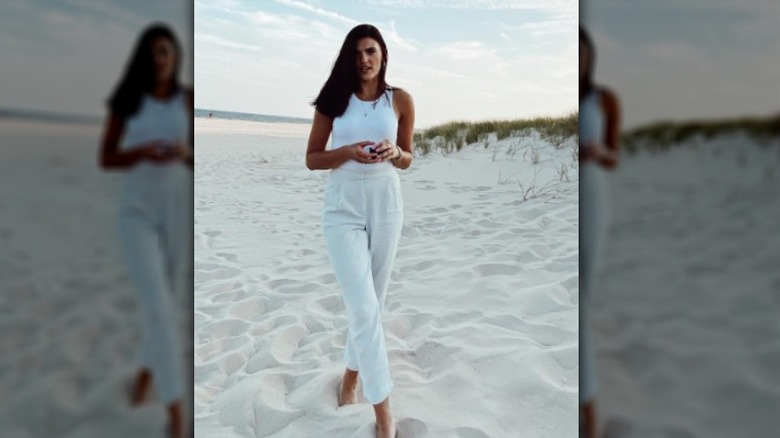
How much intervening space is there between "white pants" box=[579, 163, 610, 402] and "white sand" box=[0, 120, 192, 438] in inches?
35.0

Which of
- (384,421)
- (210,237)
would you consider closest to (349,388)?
(384,421)

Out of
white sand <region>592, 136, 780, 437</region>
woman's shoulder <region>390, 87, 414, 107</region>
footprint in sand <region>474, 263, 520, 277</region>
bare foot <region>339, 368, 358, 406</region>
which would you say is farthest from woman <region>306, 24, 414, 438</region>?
footprint in sand <region>474, 263, 520, 277</region>

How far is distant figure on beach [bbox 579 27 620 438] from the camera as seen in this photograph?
1.26 metres

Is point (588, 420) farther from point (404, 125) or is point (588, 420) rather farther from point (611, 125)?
point (404, 125)

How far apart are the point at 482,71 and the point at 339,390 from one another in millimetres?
1117

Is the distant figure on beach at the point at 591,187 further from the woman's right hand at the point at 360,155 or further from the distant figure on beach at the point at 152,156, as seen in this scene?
the distant figure on beach at the point at 152,156

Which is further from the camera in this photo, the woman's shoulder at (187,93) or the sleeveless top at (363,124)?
the sleeveless top at (363,124)

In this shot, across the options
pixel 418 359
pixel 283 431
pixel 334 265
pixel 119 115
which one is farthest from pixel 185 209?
pixel 418 359

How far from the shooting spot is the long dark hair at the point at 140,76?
1.11 m

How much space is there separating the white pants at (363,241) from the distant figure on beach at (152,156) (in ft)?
1.66

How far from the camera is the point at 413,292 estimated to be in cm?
227

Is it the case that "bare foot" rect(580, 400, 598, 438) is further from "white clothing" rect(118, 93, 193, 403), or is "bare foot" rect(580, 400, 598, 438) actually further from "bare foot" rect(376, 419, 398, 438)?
"white clothing" rect(118, 93, 193, 403)

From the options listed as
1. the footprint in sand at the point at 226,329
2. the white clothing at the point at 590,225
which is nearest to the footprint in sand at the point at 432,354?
the footprint in sand at the point at 226,329

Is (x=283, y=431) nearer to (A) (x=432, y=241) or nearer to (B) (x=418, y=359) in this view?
(B) (x=418, y=359)
